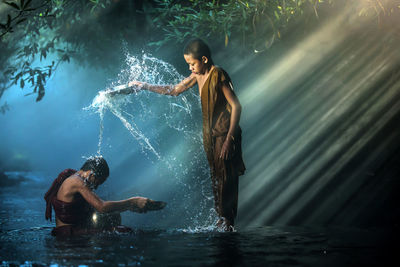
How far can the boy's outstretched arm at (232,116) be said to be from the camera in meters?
4.60

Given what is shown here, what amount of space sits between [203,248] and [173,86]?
7.64 ft

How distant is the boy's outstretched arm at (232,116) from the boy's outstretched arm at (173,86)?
0.62 meters

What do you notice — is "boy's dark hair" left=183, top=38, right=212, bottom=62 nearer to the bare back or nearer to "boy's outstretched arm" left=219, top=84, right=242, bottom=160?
"boy's outstretched arm" left=219, top=84, right=242, bottom=160

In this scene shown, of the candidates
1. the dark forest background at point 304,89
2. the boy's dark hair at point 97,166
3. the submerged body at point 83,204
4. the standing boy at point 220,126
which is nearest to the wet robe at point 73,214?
the submerged body at point 83,204

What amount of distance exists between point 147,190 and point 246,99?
4.37 m

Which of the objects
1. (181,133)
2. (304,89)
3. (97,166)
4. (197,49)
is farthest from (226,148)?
(181,133)

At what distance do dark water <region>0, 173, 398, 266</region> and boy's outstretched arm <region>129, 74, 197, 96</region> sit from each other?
→ 1.79 metres

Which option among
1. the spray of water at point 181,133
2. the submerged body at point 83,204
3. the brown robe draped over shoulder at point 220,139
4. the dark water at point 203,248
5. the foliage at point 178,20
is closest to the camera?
the dark water at point 203,248

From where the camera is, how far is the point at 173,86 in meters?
5.33

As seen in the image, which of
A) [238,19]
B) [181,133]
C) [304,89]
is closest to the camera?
[238,19]

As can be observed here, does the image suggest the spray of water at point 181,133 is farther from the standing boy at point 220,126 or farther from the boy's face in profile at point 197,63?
the boy's face in profile at point 197,63

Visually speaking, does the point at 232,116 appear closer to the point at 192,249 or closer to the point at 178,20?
the point at 192,249

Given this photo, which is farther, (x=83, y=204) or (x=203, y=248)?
(x=83, y=204)

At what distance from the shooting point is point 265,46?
780 cm
